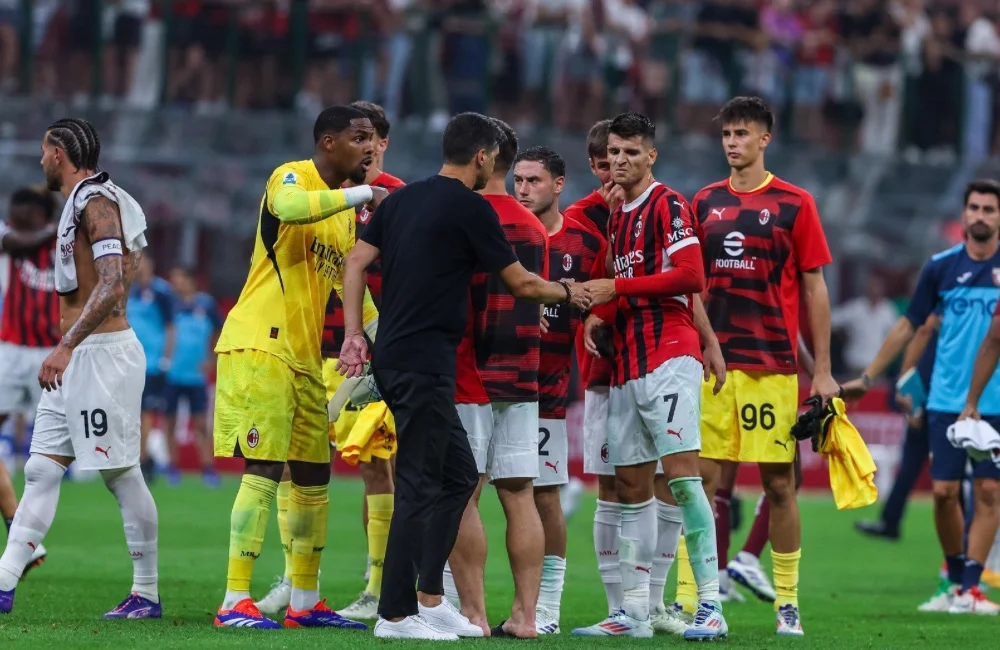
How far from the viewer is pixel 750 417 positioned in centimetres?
922

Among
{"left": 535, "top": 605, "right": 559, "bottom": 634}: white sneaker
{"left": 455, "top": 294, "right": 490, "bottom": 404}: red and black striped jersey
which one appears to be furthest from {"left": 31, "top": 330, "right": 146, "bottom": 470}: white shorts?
{"left": 535, "top": 605, "right": 559, "bottom": 634}: white sneaker

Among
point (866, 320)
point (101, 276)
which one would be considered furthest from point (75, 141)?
point (866, 320)

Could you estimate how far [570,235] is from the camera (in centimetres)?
938

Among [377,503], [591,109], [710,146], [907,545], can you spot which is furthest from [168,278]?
[377,503]

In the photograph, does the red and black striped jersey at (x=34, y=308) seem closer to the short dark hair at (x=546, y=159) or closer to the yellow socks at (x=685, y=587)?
the short dark hair at (x=546, y=159)

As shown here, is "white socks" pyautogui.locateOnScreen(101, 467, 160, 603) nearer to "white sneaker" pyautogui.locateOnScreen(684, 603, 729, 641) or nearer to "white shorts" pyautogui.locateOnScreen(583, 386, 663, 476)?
"white shorts" pyautogui.locateOnScreen(583, 386, 663, 476)

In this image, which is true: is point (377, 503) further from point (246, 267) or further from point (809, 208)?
point (246, 267)

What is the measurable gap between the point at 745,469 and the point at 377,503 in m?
14.4

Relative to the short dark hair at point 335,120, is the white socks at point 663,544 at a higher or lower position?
lower

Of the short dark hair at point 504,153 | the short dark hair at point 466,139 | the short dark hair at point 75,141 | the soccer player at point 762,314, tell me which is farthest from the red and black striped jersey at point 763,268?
the short dark hair at point 75,141

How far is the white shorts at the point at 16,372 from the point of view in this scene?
1202 centimetres

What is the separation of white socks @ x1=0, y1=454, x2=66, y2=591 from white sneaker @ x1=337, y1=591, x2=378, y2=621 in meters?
1.79

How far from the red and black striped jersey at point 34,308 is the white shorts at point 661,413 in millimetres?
5285

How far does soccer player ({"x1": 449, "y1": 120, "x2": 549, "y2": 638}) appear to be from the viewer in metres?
8.39
